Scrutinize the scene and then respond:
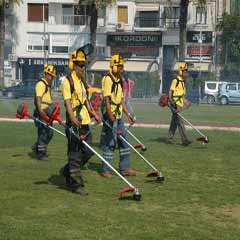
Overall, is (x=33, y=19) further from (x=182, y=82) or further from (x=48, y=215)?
(x=48, y=215)

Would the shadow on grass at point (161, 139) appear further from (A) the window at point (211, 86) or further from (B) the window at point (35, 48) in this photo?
(B) the window at point (35, 48)

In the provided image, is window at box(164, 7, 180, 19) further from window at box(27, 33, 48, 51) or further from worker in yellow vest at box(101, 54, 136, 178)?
worker in yellow vest at box(101, 54, 136, 178)

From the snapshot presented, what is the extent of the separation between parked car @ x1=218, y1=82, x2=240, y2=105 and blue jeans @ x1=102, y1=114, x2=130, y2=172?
104 ft

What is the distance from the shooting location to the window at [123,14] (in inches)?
2426

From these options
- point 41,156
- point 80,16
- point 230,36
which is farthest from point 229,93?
point 41,156

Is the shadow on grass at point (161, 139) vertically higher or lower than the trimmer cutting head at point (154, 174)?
lower

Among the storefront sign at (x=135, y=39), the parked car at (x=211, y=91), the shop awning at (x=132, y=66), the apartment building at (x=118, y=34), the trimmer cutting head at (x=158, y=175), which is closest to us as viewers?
the trimmer cutting head at (x=158, y=175)

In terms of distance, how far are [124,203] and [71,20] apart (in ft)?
182

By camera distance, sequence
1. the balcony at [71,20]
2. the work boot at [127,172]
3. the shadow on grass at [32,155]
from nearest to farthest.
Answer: the work boot at [127,172]
the shadow on grass at [32,155]
the balcony at [71,20]

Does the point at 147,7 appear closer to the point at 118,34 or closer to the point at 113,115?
the point at 118,34

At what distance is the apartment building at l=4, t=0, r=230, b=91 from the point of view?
59062 mm

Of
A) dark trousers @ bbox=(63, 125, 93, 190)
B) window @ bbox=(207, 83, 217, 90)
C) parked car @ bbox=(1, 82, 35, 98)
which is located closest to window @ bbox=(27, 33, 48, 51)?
parked car @ bbox=(1, 82, 35, 98)

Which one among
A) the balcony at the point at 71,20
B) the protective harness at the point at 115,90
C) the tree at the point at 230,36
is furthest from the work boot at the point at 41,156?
the balcony at the point at 71,20

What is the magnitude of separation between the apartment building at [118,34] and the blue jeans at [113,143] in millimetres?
46679
